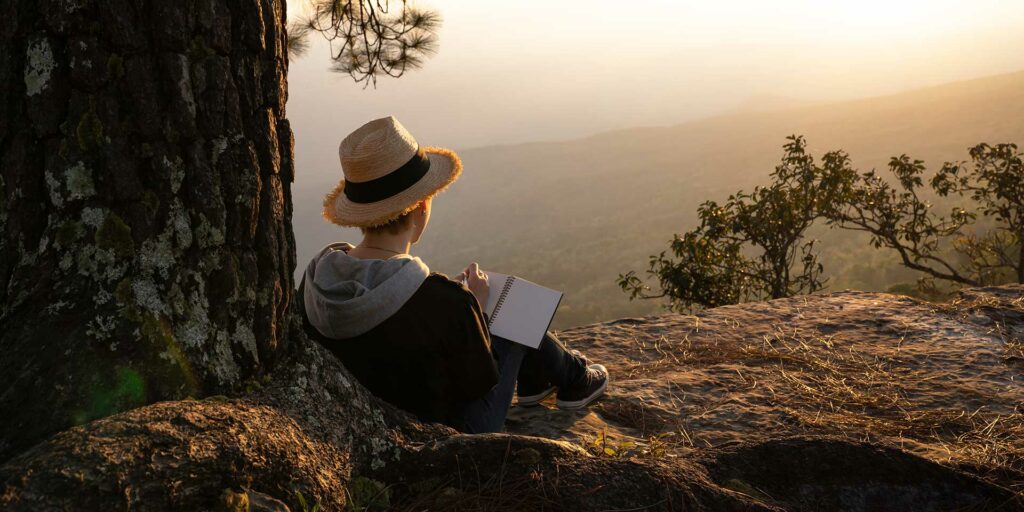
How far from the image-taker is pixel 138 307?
76.6 inches

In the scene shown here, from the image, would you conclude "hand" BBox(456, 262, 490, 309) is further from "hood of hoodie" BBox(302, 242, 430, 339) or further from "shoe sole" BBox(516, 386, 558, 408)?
"shoe sole" BBox(516, 386, 558, 408)

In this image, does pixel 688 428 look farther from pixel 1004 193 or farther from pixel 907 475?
pixel 1004 193

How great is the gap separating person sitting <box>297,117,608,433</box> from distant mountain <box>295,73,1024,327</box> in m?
35.5

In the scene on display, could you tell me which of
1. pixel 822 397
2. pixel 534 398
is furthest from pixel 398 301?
pixel 822 397

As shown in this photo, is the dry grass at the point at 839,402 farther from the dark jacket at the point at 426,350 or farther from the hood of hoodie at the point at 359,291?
the hood of hoodie at the point at 359,291

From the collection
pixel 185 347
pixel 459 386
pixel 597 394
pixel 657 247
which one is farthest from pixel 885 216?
pixel 657 247

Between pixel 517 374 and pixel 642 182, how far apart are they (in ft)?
353

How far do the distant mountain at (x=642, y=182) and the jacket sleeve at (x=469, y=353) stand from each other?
35.5 meters

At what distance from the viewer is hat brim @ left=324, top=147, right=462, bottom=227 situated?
2713 mm

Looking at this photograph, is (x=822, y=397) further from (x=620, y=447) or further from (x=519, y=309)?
(x=519, y=309)

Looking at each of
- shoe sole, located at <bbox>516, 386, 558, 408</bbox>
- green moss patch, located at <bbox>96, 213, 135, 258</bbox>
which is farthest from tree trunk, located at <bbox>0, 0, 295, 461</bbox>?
shoe sole, located at <bbox>516, 386, 558, 408</bbox>

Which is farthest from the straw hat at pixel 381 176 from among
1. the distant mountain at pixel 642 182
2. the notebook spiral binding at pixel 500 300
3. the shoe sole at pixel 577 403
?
the distant mountain at pixel 642 182

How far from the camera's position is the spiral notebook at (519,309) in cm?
315

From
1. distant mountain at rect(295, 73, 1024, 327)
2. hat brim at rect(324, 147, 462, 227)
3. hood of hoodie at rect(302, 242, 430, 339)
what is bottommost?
distant mountain at rect(295, 73, 1024, 327)
